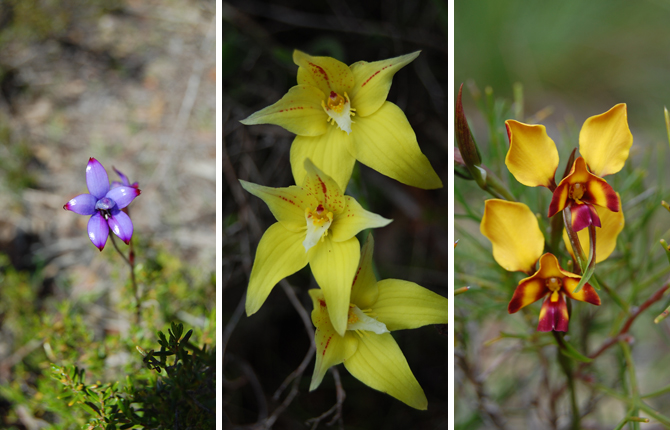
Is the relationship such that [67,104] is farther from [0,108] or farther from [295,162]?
[295,162]

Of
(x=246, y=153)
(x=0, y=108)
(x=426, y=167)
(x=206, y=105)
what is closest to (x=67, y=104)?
(x=0, y=108)

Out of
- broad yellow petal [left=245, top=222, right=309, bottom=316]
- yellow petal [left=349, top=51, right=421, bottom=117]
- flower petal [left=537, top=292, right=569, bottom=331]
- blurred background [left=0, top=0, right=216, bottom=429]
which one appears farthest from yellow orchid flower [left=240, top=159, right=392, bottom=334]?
blurred background [left=0, top=0, right=216, bottom=429]

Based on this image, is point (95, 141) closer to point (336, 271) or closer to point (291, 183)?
point (291, 183)

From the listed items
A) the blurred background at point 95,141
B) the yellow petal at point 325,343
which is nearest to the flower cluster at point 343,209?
the yellow petal at point 325,343

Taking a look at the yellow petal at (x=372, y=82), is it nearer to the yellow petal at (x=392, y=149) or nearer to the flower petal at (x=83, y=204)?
the yellow petal at (x=392, y=149)

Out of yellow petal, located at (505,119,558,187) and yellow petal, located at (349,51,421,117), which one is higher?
yellow petal, located at (349,51,421,117)

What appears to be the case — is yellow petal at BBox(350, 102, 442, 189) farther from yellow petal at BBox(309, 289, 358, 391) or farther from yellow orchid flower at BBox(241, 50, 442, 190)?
yellow petal at BBox(309, 289, 358, 391)

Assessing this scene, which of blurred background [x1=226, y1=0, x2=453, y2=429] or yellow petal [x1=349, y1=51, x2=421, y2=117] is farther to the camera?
blurred background [x1=226, y1=0, x2=453, y2=429]
